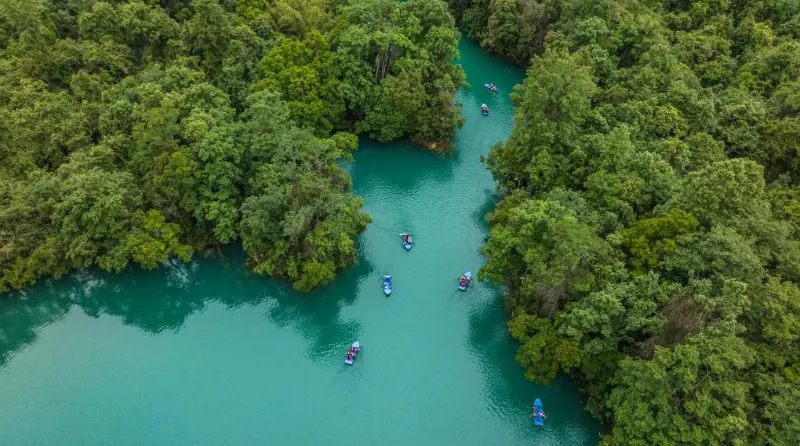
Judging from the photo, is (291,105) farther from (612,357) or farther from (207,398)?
(612,357)

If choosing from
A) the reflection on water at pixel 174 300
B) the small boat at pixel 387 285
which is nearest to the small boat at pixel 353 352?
the reflection on water at pixel 174 300

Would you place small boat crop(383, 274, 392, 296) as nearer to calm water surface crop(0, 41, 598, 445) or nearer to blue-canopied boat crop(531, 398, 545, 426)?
calm water surface crop(0, 41, 598, 445)

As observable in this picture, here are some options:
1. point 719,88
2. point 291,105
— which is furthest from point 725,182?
point 291,105

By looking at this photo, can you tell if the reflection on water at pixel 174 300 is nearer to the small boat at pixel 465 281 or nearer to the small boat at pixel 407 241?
the small boat at pixel 407 241

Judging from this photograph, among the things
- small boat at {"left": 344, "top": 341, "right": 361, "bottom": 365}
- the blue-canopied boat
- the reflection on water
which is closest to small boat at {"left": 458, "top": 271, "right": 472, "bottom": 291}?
the reflection on water

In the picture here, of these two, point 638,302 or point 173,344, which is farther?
point 173,344

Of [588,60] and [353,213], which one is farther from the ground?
[588,60]
